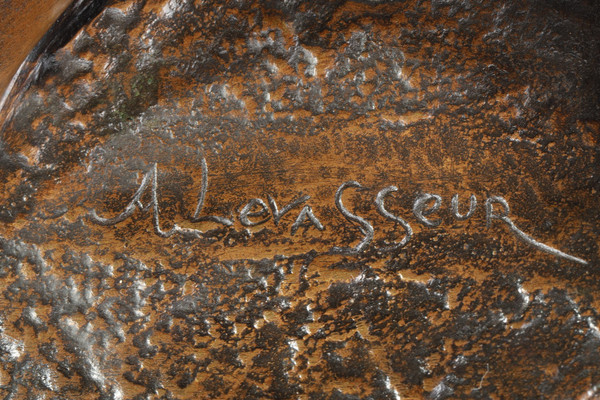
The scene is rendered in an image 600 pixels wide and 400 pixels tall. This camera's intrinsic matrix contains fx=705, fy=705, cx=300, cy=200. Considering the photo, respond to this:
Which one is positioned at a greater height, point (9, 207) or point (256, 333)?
point (9, 207)

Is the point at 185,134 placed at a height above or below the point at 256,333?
above

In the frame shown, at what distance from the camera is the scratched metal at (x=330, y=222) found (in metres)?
0.85

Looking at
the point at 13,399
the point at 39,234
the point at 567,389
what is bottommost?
the point at 567,389

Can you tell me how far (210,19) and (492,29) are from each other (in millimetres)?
339

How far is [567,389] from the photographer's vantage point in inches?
33.7

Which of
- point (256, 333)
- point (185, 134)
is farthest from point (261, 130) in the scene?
point (256, 333)

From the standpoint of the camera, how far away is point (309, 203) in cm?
87

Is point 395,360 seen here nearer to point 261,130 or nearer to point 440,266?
point 440,266

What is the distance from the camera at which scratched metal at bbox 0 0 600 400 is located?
2.78 feet

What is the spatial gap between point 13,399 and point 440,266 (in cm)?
54

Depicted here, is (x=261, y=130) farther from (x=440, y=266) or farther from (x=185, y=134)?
(x=440, y=266)

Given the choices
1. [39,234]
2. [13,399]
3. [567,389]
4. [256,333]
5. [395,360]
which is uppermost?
[39,234]

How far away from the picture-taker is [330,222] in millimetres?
865

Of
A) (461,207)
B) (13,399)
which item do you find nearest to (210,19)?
(461,207)
